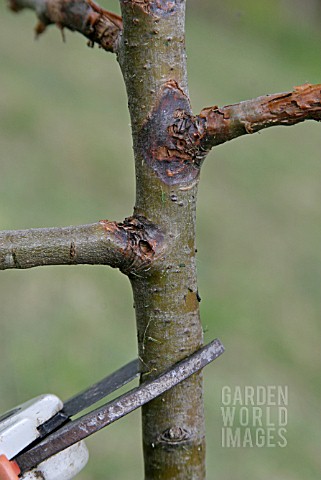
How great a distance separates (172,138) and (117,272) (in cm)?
144

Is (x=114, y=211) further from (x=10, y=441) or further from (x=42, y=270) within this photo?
(x=10, y=441)

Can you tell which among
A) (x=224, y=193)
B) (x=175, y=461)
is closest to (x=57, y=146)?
(x=224, y=193)

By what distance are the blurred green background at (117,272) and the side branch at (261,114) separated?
17.1 inches

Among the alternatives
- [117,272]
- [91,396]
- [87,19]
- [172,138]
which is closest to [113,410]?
[91,396]

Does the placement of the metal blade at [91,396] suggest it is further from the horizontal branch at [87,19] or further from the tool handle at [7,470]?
the horizontal branch at [87,19]

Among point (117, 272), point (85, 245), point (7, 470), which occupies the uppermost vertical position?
point (117, 272)

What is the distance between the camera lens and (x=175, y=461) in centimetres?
55

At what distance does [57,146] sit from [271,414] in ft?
4.25

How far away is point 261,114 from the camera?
0.47 m

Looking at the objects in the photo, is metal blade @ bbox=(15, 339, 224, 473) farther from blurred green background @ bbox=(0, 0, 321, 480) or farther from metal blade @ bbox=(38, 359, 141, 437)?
blurred green background @ bbox=(0, 0, 321, 480)

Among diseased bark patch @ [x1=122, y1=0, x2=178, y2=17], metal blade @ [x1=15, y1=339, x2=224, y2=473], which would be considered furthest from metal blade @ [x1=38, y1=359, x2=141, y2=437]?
diseased bark patch @ [x1=122, y1=0, x2=178, y2=17]

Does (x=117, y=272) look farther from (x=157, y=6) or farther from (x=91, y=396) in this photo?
(x=157, y=6)

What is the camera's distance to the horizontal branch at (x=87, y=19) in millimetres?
643

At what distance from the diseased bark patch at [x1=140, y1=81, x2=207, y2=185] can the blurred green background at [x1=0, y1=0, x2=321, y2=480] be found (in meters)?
0.41
